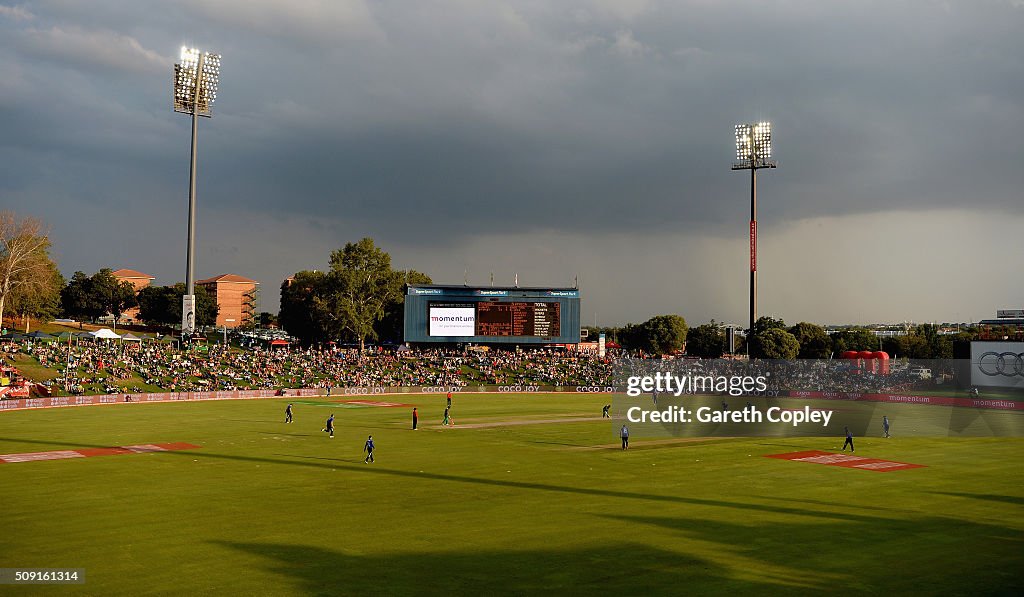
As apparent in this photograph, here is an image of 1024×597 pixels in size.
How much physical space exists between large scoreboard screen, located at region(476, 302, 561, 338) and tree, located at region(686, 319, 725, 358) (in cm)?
8415

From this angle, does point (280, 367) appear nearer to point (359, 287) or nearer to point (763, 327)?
point (359, 287)

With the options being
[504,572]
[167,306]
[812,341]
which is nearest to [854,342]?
[812,341]

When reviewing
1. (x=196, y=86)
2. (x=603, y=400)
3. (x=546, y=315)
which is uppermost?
(x=196, y=86)

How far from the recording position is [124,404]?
69.3 meters

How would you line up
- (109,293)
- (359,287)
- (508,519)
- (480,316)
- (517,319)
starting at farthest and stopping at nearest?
1. (109,293)
2. (359,287)
3. (517,319)
4. (480,316)
5. (508,519)

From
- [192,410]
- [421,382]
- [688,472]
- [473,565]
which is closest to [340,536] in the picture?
[473,565]

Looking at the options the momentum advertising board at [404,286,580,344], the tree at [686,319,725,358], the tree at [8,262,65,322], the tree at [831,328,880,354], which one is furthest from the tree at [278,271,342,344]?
the tree at [831,328,880,354]

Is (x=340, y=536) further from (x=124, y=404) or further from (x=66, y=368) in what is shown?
(x=66, y=368)

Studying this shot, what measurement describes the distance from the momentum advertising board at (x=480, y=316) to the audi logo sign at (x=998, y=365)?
50.4m

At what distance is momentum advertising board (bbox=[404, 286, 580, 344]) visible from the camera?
4129 inches

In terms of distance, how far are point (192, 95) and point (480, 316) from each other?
44816 mm

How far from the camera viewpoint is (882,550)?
66.8 feet

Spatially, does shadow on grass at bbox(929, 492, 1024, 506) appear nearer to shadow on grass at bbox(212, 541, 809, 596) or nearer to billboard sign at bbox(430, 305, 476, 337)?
shadow on grass at bbox(212, 541, 809, 596)

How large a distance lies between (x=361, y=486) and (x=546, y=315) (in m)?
78.4
